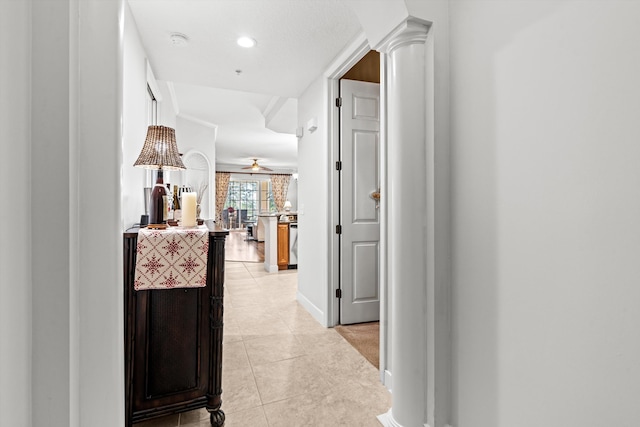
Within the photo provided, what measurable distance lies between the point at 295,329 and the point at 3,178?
8.83 feet

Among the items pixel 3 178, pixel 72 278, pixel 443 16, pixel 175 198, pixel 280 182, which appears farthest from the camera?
pixel 280 182

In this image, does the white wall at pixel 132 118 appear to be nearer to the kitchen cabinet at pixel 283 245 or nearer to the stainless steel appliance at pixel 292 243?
the kitchen cabinet at pixel 283 245

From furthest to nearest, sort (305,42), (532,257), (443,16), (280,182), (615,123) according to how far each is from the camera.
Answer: (280,182) < (305,42) < (443,16) < (532,257) < (615,123)

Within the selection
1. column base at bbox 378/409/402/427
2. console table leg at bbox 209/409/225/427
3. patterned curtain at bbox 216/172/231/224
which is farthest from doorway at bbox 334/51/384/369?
patterned curtain at bbox 216/172/231/224

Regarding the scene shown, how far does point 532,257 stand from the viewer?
115 cm

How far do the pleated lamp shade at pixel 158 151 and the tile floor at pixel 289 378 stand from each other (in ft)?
4.53

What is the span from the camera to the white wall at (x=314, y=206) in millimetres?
3088

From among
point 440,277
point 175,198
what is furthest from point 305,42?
point 440,277

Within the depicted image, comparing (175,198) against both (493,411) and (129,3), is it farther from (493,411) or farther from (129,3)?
(493,411)

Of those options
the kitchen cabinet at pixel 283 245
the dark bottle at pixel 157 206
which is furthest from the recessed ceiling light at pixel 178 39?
the kitchen cabinet at pixel 283 245

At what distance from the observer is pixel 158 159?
1750mm

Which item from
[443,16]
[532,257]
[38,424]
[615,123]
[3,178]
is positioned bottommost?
[38,424]

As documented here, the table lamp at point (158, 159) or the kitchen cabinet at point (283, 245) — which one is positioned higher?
the table lamp at point (158, 159)

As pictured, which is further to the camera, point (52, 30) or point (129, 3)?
point (129, 3)
